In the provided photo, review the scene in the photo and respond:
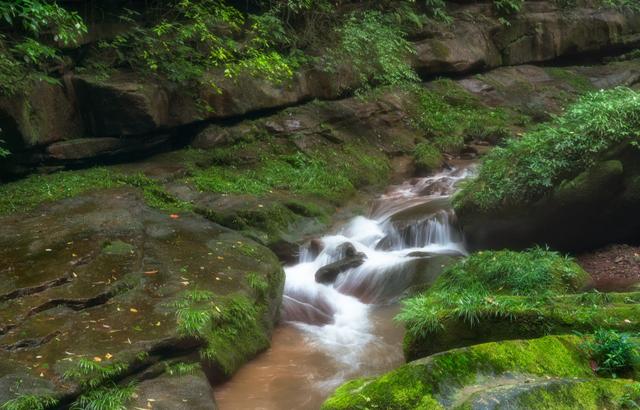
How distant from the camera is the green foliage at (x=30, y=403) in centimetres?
482

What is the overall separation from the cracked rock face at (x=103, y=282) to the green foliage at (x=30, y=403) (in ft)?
0.24

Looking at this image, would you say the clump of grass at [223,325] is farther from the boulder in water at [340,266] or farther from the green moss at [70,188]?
the green moss at [70,188]

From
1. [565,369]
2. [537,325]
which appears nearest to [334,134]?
[537,325]

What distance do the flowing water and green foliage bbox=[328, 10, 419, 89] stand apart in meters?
3.29

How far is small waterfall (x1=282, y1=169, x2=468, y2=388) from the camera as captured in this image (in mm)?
7863

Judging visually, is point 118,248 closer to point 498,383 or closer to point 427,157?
point 498,383

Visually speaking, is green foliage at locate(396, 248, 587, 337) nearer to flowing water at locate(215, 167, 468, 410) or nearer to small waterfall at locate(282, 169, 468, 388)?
flowing water at locate(215, 167, 468, 410)

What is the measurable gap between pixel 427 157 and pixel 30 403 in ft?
37.7

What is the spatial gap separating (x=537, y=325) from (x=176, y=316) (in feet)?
12.1

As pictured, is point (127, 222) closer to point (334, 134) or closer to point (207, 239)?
point (207, 239)

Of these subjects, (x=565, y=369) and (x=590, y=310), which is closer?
(x=565, y=369)

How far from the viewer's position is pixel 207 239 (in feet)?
28.5

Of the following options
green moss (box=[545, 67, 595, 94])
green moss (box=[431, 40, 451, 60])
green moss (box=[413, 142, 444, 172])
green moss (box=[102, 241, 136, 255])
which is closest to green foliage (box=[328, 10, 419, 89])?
green moss (box=[431, 40, 451, 60])

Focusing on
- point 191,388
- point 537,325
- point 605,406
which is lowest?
point 191,388
